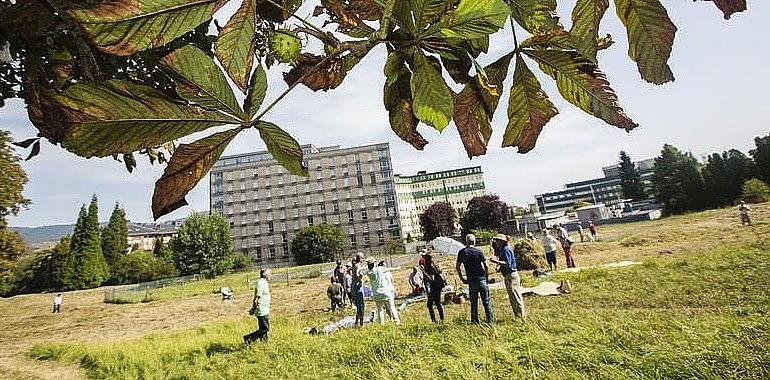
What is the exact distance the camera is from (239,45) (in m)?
0.44

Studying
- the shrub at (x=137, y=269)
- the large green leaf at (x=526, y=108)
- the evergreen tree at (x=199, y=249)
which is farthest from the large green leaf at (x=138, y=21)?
the shrub at (x=137, y=269)

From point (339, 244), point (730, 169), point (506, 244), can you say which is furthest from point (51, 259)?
point (730, 169)

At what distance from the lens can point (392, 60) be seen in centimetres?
69

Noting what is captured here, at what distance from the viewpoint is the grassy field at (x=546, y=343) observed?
198 inches

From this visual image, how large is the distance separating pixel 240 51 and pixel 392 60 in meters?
0.31

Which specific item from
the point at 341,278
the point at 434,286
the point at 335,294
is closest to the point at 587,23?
the point at 434,286

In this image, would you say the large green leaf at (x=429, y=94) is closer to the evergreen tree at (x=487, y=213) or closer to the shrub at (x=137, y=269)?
the evergreen tree at (x=487, y=213)

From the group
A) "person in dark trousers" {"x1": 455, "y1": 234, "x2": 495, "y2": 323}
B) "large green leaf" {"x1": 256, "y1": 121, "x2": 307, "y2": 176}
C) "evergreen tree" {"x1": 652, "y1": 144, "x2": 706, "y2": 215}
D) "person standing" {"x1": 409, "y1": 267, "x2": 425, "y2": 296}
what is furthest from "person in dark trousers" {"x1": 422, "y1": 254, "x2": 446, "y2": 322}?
"evergreen tree" {"x1": 652, "y1": 144, "x2": 706, "y2": 215}

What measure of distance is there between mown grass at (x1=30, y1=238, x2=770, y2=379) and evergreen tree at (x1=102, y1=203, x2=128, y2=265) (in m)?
42.6

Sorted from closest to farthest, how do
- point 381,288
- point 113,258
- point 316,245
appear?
1. point 381,288
2. point 113,258
3. point 316,245

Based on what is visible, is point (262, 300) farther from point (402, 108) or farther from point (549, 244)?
point (549, 244)

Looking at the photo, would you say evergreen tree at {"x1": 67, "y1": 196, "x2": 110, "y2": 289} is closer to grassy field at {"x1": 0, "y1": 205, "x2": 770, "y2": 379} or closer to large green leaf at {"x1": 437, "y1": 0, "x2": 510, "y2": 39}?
grassy field at {"x1": 0, "y1": 205, "x2": 770, "y2": 379}

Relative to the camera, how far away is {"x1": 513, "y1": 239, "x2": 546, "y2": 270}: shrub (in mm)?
16156

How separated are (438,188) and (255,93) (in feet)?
248
